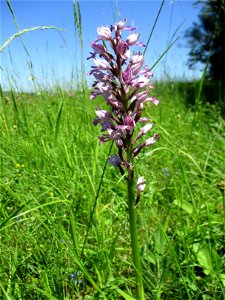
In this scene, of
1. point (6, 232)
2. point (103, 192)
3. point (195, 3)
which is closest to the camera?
point (6, 232)

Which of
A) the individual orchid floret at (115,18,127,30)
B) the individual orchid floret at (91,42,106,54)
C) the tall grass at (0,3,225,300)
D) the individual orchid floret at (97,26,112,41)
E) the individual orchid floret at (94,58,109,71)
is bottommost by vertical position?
the tall grass at (0,3,225,300)

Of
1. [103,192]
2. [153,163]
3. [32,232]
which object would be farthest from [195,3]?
[32,232]

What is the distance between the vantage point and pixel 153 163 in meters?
3.52

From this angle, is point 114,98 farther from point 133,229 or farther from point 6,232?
point 6,232

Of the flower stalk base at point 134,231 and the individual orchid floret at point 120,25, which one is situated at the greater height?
the individual orchid floret at point 120,25

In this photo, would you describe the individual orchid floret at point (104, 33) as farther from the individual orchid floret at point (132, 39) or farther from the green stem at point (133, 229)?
the green stem at point (133, 229)

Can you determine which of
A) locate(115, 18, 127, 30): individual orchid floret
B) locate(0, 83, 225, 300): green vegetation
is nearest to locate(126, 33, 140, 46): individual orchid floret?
locate(115, 18, 127, 30): individual orchid floret

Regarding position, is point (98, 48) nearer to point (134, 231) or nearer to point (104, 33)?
point (104, 33)

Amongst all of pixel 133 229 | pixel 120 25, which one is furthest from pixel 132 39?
pixel 133 229

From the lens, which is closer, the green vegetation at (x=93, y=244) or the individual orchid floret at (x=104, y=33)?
the individual orchid floret at (x=104, y=33)

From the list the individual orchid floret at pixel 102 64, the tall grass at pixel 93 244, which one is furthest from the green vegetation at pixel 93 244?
the individual orchid floret at pixel 102 64

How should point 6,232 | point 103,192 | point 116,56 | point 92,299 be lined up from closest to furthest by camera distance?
1. point 116,56
2. point 92,299
3. point 6,232
4. point 103,192

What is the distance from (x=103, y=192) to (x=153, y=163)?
0.96 m

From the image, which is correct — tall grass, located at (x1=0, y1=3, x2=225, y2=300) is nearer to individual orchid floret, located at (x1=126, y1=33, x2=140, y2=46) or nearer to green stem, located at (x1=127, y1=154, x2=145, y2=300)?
green stem, located at (x1=127, y1=154, x2=145, y2=300)
